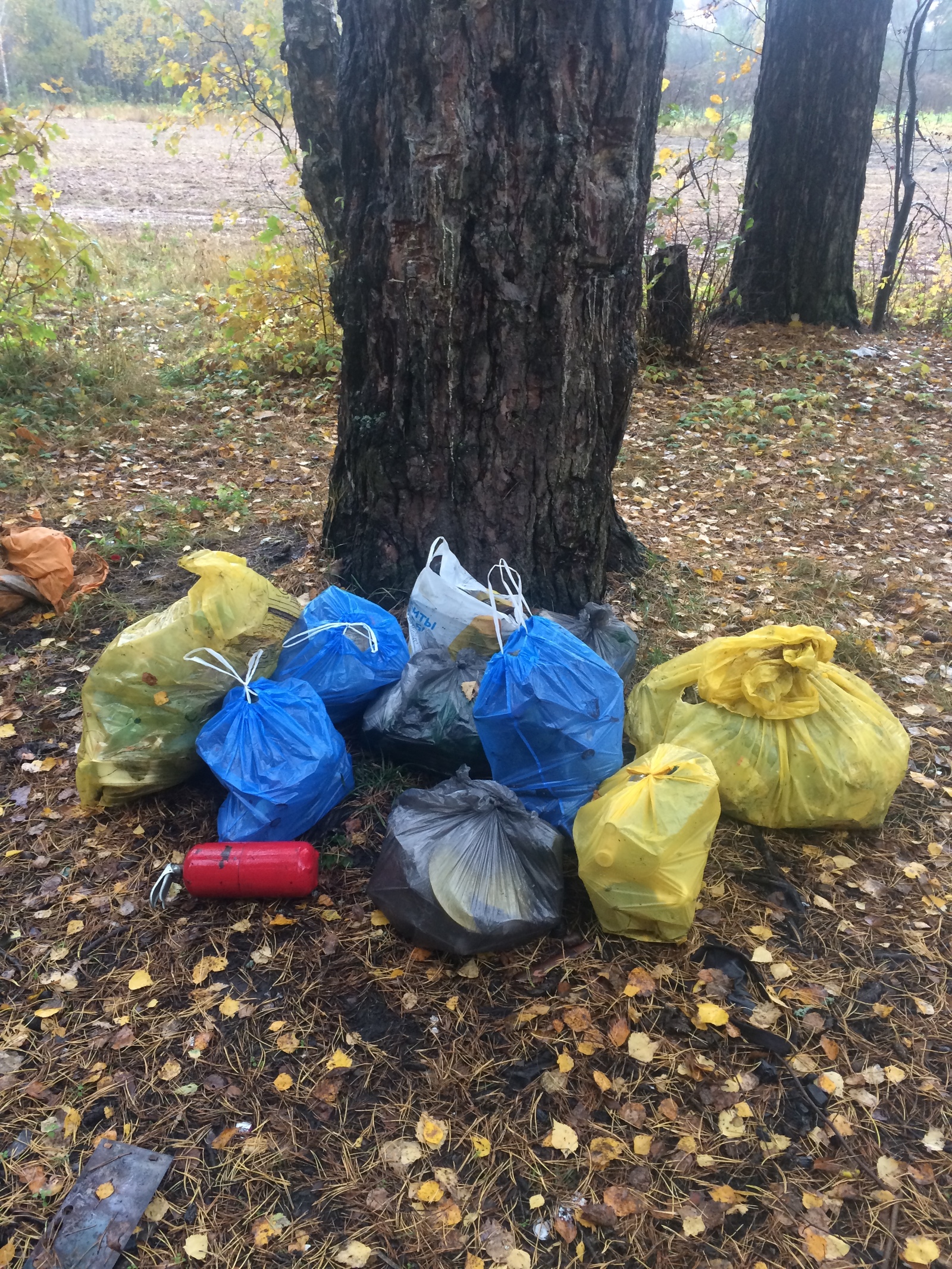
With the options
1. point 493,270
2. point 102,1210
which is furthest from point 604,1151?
point 493,270

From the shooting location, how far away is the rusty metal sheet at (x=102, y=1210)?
1479 mm

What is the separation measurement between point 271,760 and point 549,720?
2.62ft

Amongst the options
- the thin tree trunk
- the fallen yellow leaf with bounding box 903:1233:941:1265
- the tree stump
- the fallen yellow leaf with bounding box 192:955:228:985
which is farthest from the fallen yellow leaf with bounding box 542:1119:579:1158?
the thin tree trunk

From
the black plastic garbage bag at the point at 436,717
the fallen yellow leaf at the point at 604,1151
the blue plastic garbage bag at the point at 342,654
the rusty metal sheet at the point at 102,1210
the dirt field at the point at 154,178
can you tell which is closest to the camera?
the rusty metal sheet at the point at 102,1210

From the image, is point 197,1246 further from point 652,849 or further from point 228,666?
point 228,666

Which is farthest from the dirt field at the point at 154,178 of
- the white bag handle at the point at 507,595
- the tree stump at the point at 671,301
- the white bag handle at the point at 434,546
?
the white bag handle at the point at 507,595

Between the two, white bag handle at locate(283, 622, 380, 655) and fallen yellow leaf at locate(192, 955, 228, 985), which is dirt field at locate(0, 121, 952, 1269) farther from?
white bag handle at locate(283, 622, 380, 655)

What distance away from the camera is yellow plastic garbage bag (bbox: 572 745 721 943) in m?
1.96

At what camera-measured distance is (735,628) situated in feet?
11.1

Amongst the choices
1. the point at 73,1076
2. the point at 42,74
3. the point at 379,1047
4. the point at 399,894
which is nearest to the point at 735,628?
the point at 399,894

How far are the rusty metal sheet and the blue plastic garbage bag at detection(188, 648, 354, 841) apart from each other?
2.53 feet

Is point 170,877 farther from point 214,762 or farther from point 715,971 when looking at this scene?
point 715,971

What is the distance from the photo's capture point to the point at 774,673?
2348mm

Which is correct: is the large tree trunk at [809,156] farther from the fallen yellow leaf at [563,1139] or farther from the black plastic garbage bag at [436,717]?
the fallen yellow leaf at [563,1139]
